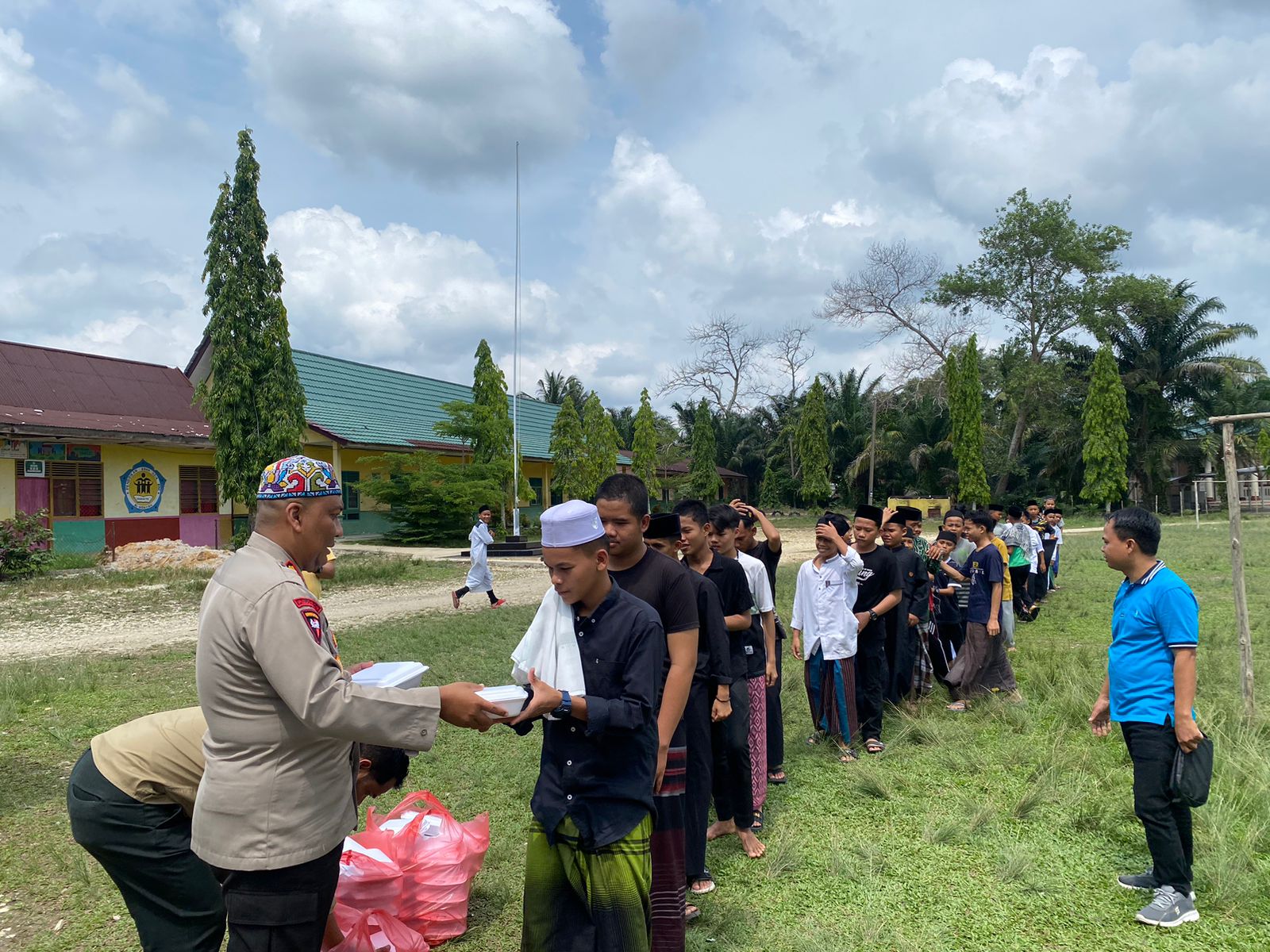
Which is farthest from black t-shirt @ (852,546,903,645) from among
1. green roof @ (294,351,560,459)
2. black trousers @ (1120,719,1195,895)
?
green roof @ (294,351,560,459)

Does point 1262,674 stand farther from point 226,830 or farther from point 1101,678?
point 226,830

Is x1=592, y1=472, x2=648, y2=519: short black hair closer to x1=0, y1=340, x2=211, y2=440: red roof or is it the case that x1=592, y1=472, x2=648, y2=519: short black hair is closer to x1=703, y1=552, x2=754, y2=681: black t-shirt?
x1=703, y1=552, x2=754, y2=681: black t-shirt

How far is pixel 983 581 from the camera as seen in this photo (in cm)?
714

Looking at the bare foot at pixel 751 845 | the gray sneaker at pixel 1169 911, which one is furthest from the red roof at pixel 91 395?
the gray sneaker at pixel 1169 911

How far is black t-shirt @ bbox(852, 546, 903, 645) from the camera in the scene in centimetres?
594

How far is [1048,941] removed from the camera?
3.41 metres

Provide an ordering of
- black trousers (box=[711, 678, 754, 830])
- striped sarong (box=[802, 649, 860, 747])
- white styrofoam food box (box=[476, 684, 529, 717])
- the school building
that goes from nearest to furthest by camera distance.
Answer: white styrofoam food box (box=[476, 684, 529, 717])
black trousers (box=[711, 678, 754, 830])
striped sarong (box=[802, 649, 860, 747])
the school building

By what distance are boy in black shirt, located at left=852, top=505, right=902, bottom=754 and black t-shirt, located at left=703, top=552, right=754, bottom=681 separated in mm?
1673

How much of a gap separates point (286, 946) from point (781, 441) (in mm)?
44430

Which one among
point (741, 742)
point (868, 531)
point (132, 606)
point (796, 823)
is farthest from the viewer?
point (132, 606)

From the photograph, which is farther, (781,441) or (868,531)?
(781,441)

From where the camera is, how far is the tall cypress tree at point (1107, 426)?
118ft

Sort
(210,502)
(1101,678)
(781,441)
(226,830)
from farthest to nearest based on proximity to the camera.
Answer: (781,441)
(210,502)
(1101,678)
(226,830)

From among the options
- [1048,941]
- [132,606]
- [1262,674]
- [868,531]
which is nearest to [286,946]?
[1048,941]
